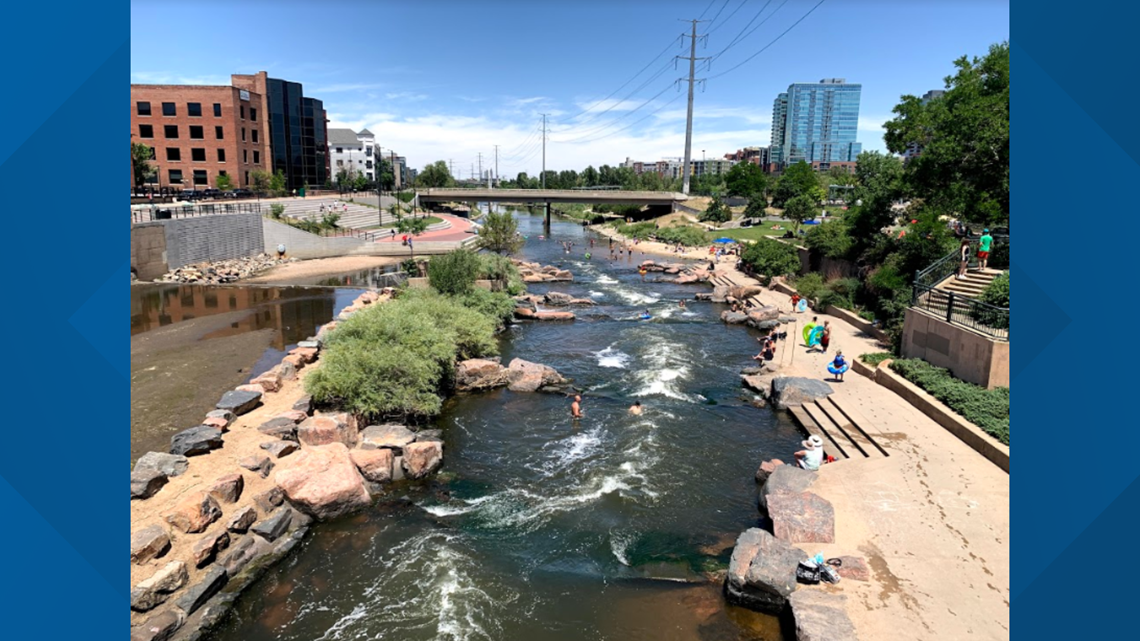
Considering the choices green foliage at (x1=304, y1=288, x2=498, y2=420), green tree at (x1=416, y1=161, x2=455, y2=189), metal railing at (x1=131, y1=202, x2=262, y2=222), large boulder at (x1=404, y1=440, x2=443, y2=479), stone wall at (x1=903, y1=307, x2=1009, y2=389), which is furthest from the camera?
green tree at (x1=416, y1=161, x2=455, y2=189)

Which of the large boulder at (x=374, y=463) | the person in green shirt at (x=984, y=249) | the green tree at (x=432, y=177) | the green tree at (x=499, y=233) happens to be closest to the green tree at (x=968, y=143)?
the person in green shirt at (x=984, y=249)

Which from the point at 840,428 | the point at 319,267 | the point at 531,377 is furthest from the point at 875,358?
the point at 319,267

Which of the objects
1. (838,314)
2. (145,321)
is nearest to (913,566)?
(838,314)

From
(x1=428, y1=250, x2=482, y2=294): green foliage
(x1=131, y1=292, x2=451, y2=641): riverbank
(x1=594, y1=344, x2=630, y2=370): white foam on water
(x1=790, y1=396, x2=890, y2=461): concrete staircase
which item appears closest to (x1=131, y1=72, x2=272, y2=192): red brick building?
(x1=428, y1=250, x2=482, y2=294): green foliage

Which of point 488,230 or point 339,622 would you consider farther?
point 488,230

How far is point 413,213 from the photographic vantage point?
87.7 meters

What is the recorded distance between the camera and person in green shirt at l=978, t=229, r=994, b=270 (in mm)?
23188

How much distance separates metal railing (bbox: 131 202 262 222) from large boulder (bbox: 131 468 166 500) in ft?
112

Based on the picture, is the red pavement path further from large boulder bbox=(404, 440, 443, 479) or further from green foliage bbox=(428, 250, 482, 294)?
large boulder bbox=(404, 440, 443, 479)

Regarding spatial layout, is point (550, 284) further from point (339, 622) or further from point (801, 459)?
point (339, 622)

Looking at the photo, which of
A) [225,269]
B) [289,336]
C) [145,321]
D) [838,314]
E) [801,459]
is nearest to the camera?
[801,459]

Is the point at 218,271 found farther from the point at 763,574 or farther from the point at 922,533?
the point at 922,533

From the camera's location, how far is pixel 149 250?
1554 inches
